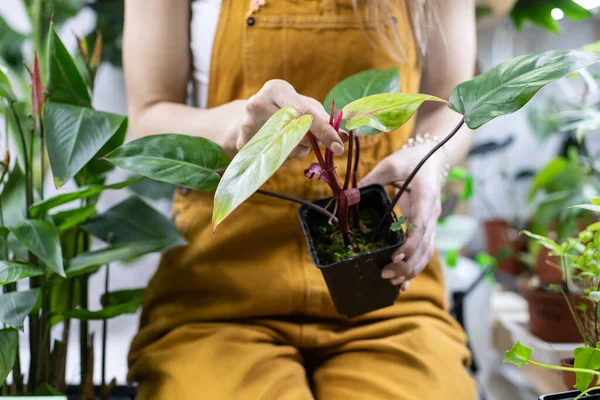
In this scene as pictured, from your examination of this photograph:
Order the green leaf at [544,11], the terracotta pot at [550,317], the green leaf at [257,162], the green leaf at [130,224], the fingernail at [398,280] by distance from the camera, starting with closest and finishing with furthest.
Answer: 1. the green leaf at [257,162]
2. the fingernail at [398,280]
3. the green leaf at [130,224]
4. the terracotta pot at [550,317]
5. the green leaf at [544,11]

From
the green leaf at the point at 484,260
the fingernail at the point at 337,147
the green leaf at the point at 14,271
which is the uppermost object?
the fingernail at the point at 337,147

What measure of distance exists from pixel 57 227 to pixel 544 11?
45.6 inches

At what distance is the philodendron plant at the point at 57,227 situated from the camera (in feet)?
1.94

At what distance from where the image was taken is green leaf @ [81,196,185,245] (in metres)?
0.74

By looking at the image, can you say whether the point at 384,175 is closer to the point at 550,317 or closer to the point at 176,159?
the point at 176,159

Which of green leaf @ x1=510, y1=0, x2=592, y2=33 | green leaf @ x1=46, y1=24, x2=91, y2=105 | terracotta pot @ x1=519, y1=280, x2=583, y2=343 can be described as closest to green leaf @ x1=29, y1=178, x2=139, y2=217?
green leaf @ x1=46, y1=24, x2=91, y2=105

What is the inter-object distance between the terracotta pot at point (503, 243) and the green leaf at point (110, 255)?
47.5 inches

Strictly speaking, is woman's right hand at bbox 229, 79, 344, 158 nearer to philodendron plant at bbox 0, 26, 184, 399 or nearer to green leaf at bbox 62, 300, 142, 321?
philodendron plant at bbox 0, 26, 184, 399

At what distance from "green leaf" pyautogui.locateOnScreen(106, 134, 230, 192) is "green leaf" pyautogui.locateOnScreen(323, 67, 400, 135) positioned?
0.50ft

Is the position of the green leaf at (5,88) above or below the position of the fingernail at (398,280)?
above

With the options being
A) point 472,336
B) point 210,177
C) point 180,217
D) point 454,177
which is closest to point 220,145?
point 210,177

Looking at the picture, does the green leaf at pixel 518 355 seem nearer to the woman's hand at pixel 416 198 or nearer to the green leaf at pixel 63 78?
the woman's hand at pixel 416 198

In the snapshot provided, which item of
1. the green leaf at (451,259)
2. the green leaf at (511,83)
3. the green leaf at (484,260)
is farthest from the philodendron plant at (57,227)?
the green leaf at (484,260)

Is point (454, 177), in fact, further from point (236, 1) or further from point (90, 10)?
point (90, 10)
